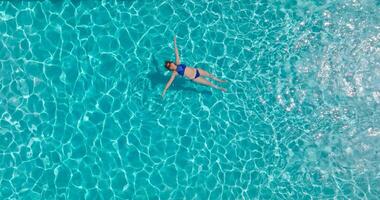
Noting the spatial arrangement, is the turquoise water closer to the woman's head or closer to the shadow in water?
the shadow in water

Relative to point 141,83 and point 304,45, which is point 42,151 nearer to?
point 141,83

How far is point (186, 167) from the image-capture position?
→ 11.7 metres

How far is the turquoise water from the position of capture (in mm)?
11547

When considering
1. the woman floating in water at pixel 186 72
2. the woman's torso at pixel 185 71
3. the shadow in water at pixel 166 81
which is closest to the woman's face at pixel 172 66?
the woman floating in water at pixel 186 72

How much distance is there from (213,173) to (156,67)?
2.70 meters

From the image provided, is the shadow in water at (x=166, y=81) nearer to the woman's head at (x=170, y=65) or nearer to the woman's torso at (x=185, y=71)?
the woman's torso at (x=185, y=71)

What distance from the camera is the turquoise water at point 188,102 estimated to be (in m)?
11.5

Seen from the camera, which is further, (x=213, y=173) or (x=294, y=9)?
(x=294, y=9)

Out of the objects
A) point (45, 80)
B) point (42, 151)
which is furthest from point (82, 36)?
point (42, 151)

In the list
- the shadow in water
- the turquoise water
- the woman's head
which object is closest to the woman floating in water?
the woman's head

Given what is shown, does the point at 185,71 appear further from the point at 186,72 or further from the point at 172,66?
the point at 172,66

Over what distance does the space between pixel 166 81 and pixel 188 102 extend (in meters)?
0.69

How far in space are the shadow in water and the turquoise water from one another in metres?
0.03

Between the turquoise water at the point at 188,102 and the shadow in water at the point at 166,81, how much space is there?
32 millimetres
